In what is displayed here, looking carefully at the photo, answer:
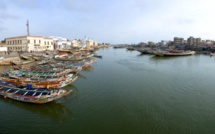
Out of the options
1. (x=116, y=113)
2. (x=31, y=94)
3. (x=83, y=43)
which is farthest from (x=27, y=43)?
(x=83, y=43)

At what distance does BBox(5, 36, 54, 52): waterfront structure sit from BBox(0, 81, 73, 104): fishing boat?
3205 centimetres

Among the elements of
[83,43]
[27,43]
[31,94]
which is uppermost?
[83,43]

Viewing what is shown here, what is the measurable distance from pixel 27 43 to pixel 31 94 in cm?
3391

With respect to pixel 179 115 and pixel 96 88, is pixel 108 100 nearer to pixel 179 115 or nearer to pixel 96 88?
pixel 96 88

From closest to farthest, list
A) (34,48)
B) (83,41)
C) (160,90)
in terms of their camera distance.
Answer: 1. (160,90)
2. (34,48)
3. (83,41)

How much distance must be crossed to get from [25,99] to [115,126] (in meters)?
6.79

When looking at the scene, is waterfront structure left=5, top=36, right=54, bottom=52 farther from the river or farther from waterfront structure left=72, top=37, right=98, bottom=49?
the river

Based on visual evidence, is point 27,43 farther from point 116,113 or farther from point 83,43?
point 83,43

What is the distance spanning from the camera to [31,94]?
11094mm

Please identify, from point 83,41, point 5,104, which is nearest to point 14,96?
point 5,104

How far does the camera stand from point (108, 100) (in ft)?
39.7

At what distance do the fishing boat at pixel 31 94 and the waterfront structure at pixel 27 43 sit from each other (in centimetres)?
3205

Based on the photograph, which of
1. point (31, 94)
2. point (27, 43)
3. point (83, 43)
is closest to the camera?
point (31, 94)

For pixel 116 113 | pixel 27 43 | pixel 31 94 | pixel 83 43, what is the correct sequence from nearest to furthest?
pixel 116 113 < pixel 31 94 < pixel 27 43 < pixel 83 43
